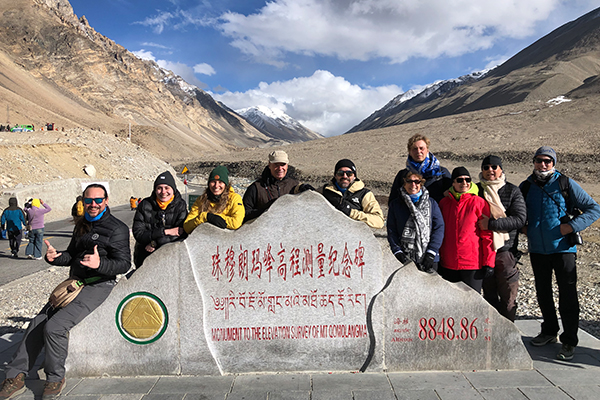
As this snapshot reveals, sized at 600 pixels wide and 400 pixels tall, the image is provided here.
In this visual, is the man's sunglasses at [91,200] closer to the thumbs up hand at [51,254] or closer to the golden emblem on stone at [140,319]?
the thumbs up hand at [51,254]

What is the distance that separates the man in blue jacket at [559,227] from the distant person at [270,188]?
95.3 inches

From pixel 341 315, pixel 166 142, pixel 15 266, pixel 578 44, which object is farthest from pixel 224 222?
pixel 578 44

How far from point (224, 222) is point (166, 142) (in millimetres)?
84234

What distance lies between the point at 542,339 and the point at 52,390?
4948 mm

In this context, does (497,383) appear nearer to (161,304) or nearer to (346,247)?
(346,247)

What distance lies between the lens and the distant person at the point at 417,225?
3650 millimetres

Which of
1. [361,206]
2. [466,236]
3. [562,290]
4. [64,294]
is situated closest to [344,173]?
[361,206]

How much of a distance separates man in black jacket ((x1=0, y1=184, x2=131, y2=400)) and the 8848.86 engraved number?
296cm

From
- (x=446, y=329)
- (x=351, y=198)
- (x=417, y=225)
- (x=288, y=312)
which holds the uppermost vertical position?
(x=351, y=198)

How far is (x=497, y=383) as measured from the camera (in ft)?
11.3

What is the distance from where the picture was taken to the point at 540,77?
3516 inches

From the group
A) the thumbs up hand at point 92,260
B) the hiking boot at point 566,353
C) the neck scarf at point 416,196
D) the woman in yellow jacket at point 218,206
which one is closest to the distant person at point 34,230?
the thumbs up hand at point 92,260

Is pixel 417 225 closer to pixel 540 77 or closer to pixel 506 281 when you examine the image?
pixel 506 281

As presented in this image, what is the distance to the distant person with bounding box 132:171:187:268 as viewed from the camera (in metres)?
3.96
